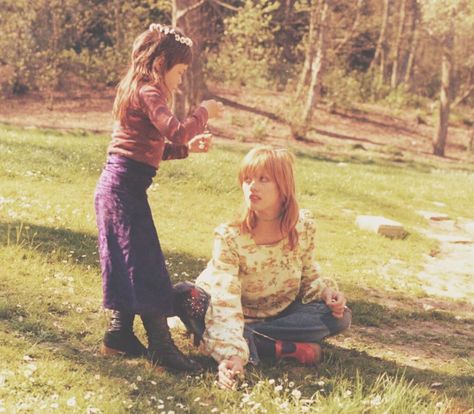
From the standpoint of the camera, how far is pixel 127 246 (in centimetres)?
420

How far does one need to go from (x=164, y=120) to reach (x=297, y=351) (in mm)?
1740

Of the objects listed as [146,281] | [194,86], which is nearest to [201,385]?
[146,281]

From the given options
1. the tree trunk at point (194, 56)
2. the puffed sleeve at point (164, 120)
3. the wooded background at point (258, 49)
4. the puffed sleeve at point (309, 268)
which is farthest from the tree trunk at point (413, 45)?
the puffed sleeve at point (164, 120)

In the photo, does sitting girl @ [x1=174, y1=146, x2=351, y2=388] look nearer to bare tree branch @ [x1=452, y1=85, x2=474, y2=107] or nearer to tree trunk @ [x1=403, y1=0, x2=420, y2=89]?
tree trunk @ [x1=403, y1=0, x2=420, y2=89]

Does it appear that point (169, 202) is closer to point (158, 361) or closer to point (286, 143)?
point (158, 361)

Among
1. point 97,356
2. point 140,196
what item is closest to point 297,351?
point 97,356

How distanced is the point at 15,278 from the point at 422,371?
328 cm

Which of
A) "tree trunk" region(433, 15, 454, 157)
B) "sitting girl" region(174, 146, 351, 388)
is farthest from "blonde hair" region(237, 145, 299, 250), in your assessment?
"tree trunk" region(433, 15, 454, 157)

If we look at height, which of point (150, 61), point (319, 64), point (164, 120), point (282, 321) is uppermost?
point (319, 64)

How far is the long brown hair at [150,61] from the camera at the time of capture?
13.7 feet

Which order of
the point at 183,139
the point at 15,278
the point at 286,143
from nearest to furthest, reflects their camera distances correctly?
the point at 183,139
the point at 15,278
the point at 286,143

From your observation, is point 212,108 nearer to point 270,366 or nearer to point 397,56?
point 270,366

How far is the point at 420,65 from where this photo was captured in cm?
3353

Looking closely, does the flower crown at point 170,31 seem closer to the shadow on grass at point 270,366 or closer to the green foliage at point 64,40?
the shadow on grass at point 270,366
